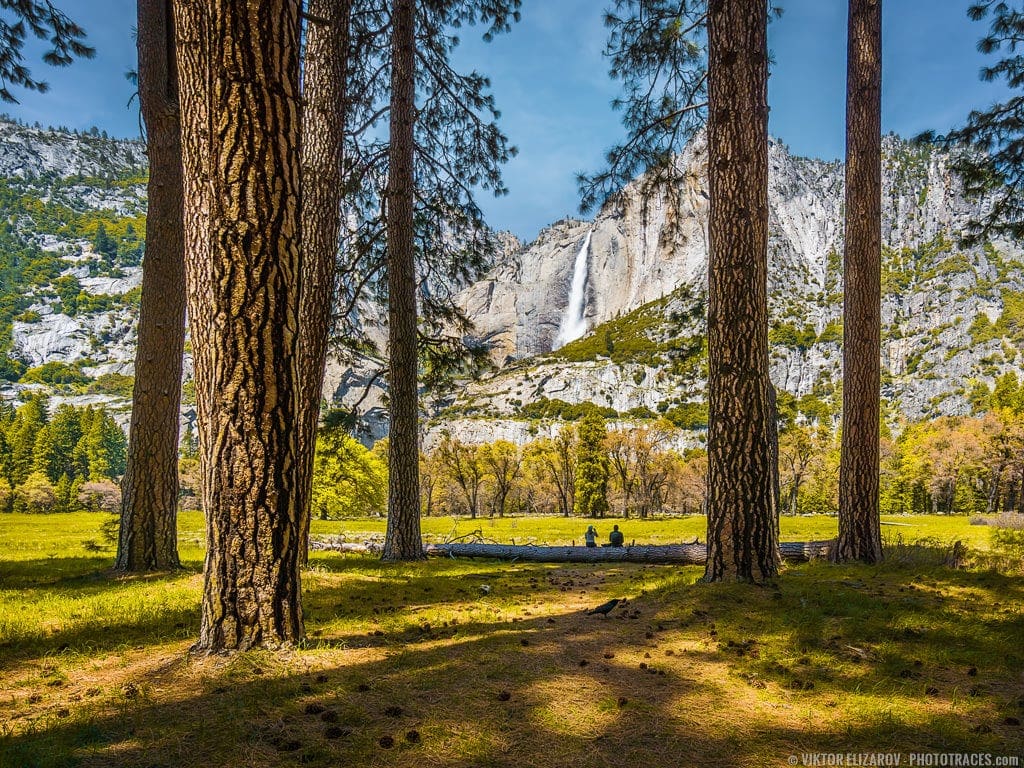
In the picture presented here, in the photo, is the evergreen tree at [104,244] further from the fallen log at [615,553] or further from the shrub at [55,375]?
the fallen log at [615,553]

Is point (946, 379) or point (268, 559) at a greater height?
point (946, 379)

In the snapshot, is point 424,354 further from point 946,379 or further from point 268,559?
point 946,379

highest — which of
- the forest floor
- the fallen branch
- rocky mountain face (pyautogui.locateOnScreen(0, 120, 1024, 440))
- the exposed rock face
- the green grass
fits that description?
the exposed rock face

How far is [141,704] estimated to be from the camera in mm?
2490

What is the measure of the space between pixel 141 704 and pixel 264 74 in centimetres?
343

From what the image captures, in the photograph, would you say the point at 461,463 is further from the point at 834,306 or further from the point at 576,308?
the point at 576,308

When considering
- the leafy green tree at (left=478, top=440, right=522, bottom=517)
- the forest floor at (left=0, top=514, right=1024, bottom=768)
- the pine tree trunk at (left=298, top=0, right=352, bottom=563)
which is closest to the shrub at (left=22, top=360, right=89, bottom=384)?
the leafy green tree at (left=478, top=440, right=522, bottom=517)

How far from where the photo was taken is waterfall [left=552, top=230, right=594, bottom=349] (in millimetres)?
171375

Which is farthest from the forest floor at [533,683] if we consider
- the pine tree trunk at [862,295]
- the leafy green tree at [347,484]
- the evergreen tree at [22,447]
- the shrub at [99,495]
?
the evergreen tree at [22,447]

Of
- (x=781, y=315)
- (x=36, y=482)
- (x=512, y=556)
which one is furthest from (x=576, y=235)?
(x=512, y=556)

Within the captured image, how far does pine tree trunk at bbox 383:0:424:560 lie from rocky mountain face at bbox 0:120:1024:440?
46.7 m

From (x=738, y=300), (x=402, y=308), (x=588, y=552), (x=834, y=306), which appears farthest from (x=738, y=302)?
(x=834, y=306)

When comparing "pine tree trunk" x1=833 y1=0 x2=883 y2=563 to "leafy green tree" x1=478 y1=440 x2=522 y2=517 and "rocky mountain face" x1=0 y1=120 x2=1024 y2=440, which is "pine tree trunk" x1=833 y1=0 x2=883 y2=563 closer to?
"leafy green tree" x1=478 y1=440 x2=522 y2=517

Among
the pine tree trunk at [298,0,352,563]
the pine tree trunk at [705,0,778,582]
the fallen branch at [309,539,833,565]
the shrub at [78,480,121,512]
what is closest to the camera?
the pine tree trunk at [705,0,778,582]
